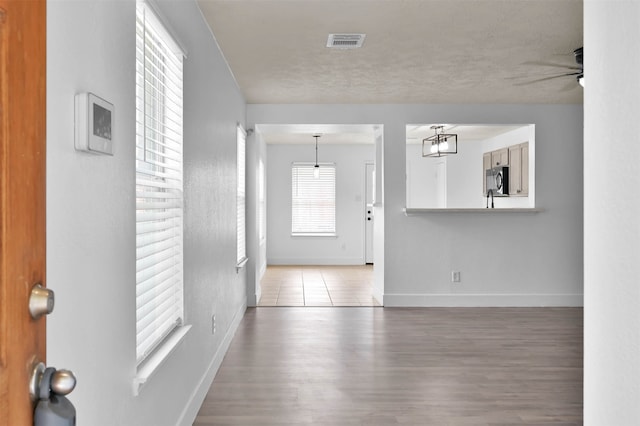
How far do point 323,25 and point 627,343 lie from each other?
2.92 meters

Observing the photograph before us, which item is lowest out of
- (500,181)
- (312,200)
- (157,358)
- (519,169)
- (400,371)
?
(400,371)

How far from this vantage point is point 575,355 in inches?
171

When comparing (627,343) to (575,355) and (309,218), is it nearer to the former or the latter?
(575,355)

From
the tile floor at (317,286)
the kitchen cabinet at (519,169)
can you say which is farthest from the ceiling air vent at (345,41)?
the kitchen cabinet at (519,169)

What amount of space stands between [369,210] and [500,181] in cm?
347

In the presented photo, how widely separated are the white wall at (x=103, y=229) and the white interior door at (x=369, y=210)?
7.88 metres

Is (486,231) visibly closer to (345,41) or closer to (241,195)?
(241,195)

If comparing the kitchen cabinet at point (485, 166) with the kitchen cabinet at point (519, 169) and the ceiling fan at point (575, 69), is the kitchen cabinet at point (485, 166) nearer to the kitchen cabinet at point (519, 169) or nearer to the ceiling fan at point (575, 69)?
the kitchen cabinet at point (519, 169)

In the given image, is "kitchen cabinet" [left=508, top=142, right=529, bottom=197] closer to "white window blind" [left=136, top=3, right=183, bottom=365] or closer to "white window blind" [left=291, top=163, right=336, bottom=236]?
"white window blind" [left=291, top=163, right=336, bottom=236]

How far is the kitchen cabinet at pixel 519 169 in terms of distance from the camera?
7109 millimetres

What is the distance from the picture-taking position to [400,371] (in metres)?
3.90

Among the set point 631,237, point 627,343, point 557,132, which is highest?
point 557,132

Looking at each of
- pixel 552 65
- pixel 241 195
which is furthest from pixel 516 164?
pixel 241 195

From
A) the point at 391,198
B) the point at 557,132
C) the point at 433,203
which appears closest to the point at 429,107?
the point at 391,198
